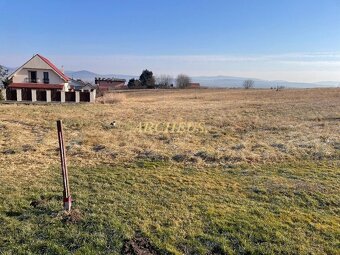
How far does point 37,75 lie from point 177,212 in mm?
41687

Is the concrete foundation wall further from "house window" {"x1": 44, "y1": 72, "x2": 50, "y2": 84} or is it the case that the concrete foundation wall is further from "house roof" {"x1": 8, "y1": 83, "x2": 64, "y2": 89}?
"house window" {"x1": 44, "y1": 72, "x2": 50, "y2": 84}

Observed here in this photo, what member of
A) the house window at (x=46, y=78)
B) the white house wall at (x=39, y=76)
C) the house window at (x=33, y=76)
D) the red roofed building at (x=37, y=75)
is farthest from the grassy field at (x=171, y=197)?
the house window at (x=33, y=76)

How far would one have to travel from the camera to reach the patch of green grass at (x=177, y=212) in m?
4.21

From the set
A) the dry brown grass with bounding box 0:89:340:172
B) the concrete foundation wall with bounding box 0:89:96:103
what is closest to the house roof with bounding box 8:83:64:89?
the concrete foundation wall with bounding box 0:89:96:103

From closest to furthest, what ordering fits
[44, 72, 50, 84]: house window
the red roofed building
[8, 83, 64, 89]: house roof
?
[8, 83, 64, 89]: house roof, the red roofed building, [44, 72, 50, 84]: house window

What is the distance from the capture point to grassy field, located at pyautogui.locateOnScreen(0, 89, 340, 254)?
14.0ft

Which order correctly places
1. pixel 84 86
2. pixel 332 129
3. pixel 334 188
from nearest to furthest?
pixel 334 188 → pixel 332 129 → pixel 84 86

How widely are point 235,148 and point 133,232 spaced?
6350mm

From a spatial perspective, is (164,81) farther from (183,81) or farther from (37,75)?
(37,75)

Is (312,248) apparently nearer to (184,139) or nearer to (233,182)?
(233,182)

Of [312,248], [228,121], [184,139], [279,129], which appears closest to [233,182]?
[312,248]

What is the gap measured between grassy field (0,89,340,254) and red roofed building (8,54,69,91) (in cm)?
3303

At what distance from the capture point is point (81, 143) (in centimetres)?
1024

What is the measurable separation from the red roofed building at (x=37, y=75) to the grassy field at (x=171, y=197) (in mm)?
33026
